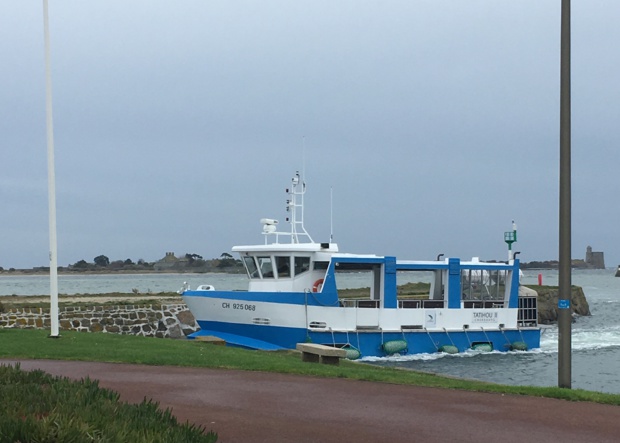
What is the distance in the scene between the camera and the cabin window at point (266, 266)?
28625 millimetres

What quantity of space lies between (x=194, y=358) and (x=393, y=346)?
13.6 m

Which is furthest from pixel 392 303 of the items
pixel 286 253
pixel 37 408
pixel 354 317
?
pixel 37 408

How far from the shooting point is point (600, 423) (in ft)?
35.1

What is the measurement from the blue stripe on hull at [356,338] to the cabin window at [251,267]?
6.67 ft

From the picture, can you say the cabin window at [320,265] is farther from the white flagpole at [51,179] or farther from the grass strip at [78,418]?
the grass strip at [78,418]

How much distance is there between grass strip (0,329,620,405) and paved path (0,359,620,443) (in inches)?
21.2

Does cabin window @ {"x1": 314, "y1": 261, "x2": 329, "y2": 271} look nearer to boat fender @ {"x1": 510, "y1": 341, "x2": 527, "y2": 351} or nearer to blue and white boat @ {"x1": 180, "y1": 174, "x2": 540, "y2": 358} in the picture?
blue and white boat @ {"x1": 180, "y1": 174, "x2": 540, "y2": 358}

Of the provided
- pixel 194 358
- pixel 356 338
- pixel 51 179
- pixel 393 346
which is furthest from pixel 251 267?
pixel 194 358

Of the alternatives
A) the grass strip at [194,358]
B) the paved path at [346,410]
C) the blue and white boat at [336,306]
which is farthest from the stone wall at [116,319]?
the paved path at [346,410]

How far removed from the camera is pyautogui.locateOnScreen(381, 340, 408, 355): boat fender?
29078mm

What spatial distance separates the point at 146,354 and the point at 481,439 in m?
9.21

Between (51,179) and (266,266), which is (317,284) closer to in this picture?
(266,266)

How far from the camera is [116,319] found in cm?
3406

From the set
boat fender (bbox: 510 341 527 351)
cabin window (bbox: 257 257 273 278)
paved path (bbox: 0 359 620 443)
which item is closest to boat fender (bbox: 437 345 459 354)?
boat fender (bbox: 510 341 527 351)
